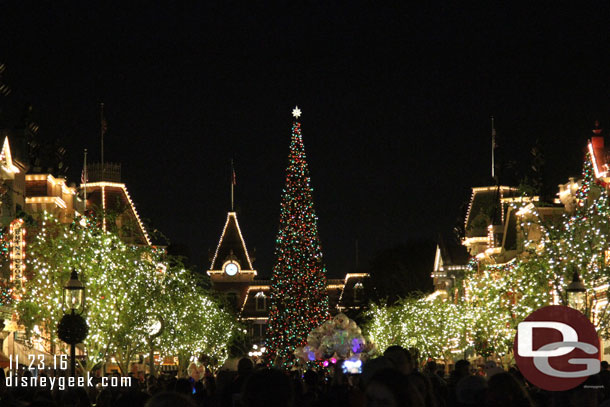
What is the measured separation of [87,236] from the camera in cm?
4200

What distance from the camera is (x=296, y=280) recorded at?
8144 cm

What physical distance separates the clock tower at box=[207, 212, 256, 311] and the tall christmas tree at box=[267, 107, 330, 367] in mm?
74109

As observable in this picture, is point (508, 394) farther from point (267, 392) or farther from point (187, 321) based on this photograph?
point (187, 321)

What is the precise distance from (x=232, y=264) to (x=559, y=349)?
14976 centimetres

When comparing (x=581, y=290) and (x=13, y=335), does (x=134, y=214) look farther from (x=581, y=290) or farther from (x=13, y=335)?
(x=581, y=290)

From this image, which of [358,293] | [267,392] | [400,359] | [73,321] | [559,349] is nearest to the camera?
[267,392]

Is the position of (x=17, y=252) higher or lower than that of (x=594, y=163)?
lower

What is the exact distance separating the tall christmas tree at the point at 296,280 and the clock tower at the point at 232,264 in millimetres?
74109

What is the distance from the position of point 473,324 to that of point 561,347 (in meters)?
46.5

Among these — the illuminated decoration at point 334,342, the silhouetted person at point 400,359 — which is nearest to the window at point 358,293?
the illuminated decoration at point 334,342

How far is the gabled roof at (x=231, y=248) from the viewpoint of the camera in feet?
513

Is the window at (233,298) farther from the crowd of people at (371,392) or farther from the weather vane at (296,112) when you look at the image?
the crowd of people at (371,392)

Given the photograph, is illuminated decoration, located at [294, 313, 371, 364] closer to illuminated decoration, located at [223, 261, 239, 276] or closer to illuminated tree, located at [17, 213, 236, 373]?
illuminated tree, located at [17, 213, 236, 373]

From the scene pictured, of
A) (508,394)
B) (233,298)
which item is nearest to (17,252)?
(508,394)
